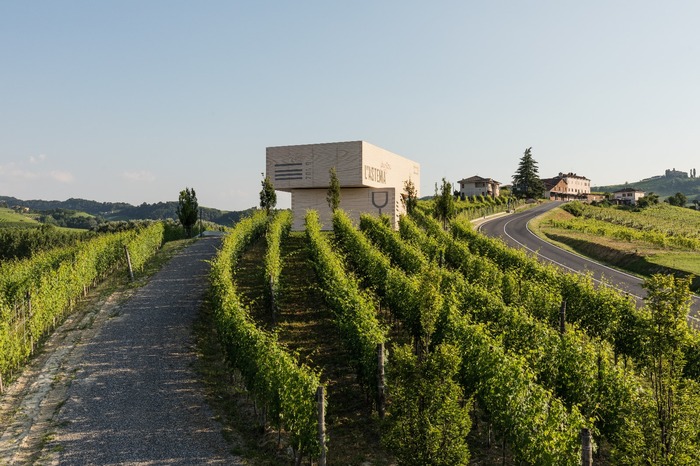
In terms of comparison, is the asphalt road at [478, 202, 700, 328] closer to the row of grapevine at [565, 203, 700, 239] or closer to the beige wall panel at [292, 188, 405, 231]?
the beige wall panel at [292, 188, 405, 231]

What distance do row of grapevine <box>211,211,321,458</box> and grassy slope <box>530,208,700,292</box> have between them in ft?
82.6

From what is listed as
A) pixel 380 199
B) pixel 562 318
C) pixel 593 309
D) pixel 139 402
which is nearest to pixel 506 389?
pixel 562 318

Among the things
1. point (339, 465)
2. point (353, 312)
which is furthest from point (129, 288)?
point (339, 465)

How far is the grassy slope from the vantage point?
2881cm

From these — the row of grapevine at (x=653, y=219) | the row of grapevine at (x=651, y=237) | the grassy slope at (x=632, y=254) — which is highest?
the row of grapevine at (x=653, y=219)

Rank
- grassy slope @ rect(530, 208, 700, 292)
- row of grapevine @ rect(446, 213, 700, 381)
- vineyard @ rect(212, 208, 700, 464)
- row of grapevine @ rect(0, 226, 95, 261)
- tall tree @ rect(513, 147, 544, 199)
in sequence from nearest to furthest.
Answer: vineyard @ rect(212, 208, 700, 464), row of grapevine @ rect(446, 213, 700, 381), grassy slope @ rect(530, 208, 700, 292), row of grapevine @ rect(0, 226, 95, 261), tall tree @ rect(513, 147, 544, 199)

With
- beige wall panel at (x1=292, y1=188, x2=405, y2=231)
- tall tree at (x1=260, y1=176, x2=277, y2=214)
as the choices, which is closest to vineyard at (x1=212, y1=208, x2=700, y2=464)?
tall tree at (x1=260, y1=176, x2=277, y2=214)

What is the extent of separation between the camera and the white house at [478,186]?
4395 inches

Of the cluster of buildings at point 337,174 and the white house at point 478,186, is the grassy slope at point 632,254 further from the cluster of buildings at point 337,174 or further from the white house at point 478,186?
the white house at point 478,186

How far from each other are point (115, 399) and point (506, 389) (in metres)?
10.4

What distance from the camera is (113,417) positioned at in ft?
38.3

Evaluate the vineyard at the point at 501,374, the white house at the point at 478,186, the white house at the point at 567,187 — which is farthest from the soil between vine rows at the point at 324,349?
the white house at the point at 567,187

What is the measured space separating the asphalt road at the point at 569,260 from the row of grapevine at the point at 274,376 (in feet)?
39.4

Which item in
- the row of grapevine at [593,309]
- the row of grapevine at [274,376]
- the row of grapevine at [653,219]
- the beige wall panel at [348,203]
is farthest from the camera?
the row of grapevine at [653,219]
